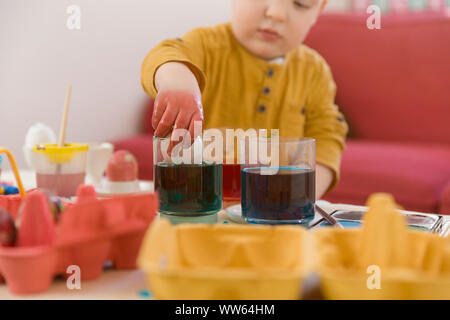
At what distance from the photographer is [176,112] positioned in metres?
0.55

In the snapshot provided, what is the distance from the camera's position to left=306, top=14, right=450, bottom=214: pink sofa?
1.73 meters

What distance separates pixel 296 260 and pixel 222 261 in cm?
5

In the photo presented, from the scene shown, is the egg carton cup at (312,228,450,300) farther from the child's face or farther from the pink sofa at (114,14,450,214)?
the pink sofa at (114,14,450,214)

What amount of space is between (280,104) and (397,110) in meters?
0.87

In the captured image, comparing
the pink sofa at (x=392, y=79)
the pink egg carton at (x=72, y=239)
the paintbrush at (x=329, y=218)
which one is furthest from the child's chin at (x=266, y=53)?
the pink sofa at (x=392, y=79)

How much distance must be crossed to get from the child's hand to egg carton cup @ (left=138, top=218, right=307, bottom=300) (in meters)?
0.16

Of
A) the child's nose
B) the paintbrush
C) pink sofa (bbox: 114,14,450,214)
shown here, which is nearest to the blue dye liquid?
the paintbrush

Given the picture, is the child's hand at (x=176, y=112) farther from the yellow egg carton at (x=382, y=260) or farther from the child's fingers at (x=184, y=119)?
the yellow egg carton at (x=382, y=260)

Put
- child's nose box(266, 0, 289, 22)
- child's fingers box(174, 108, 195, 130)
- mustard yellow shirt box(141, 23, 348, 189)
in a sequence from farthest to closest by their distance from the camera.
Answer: mustard yellow shirt box(141, 23, 348, 189), child's nose box(266, 0, 289, 22), child's fingers box(174, 108, 195, 130)

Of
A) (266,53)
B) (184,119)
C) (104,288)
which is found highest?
(266,53)

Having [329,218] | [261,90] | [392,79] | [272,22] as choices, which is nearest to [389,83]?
[392,79]

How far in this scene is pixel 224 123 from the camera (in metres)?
1.05

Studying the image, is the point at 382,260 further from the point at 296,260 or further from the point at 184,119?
the point at 184,119

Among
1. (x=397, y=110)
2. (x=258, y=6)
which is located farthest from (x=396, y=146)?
(x=258, y=6)
